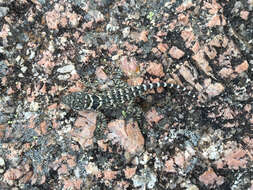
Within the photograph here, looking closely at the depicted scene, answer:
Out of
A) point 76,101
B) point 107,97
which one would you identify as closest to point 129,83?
point 107,97

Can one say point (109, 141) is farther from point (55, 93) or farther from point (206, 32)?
point (206, 32)

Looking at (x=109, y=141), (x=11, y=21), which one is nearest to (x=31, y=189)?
(x=109, y=141)

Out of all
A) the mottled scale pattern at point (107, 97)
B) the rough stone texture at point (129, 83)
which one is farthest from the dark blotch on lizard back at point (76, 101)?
the rough stone texture at point (129, 83)

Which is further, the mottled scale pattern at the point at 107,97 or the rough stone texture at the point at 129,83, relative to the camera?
the mottled scale pattern at the point at 107,97

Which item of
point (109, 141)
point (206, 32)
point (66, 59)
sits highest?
point (206, 32)

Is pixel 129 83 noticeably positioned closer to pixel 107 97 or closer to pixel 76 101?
pixel 107 97

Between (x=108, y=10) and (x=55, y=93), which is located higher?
(x=108, y=10)

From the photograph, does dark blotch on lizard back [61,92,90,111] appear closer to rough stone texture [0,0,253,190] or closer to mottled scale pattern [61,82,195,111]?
mottled scale pattern [61,82,195,111]

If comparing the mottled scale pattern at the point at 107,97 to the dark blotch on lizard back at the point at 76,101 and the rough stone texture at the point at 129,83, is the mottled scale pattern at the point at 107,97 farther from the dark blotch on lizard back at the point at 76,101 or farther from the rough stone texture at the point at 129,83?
the rough stone texture at the point at 129,83

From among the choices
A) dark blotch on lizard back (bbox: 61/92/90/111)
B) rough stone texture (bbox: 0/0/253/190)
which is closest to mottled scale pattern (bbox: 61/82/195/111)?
dark blotch on lizard back (bbox: 61/92/90/111)
